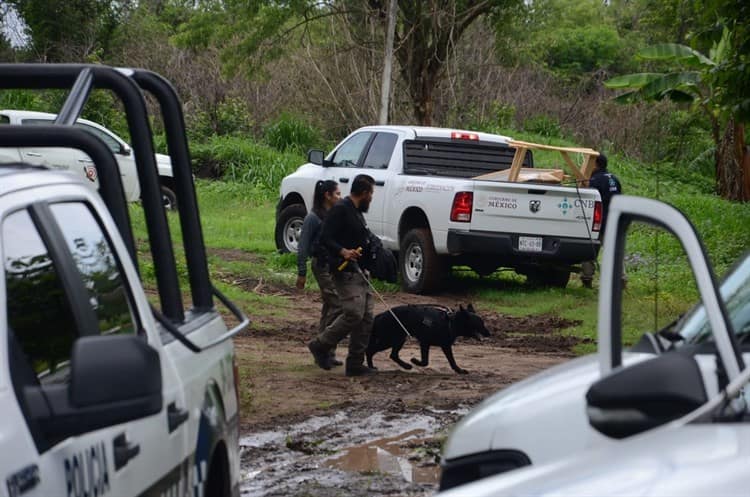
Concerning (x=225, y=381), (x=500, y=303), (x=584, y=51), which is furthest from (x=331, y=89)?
(x=225, y=381)

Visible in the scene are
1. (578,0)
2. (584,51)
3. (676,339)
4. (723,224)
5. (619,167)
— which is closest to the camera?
(676,339)

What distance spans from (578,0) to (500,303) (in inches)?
2317

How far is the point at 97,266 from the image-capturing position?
13.4ft

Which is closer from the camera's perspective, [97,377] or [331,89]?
[97,377]

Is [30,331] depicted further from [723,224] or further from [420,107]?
[420,107]

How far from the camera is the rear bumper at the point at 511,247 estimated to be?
15.6 meters

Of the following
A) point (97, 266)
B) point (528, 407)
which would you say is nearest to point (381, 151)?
point (528, 407)

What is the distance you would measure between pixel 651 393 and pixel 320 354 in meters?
9.00

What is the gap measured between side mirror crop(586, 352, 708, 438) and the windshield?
1.08m

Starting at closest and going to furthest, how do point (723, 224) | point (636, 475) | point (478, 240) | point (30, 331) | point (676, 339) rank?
point (636, 475), point (30, 331), point (676, 339), point (478, 240), point (723, 224)

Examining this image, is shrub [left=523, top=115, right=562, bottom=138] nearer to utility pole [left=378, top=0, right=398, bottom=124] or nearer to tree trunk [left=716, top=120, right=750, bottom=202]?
tree trunk [left=716, top=120, right=750, bottom=202]

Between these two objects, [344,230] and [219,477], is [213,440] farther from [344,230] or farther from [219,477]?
[344,230]

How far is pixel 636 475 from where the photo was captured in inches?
101

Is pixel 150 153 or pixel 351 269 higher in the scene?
pixel 150 153
